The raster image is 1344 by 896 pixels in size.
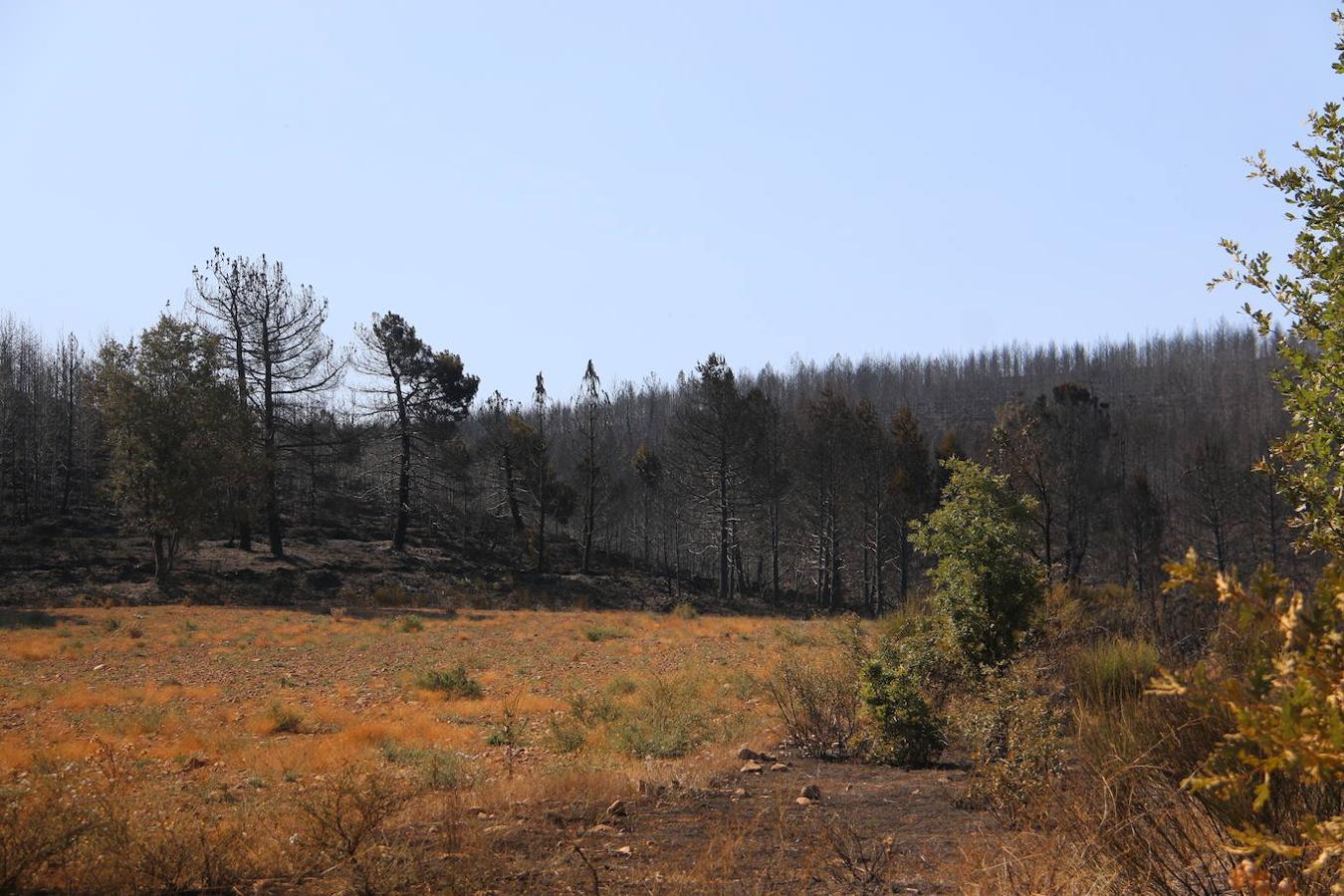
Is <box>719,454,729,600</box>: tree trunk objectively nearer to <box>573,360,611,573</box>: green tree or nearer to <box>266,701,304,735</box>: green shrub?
<box>573,360,611,573</box>: green tree

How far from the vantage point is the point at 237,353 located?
1435 inches

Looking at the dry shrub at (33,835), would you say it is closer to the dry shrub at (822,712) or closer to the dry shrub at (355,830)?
the dry shrub at (355,830)

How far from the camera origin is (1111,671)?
31.0 ft

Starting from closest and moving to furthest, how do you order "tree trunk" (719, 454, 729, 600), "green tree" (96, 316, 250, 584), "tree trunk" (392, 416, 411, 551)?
"green tree" (96, 316, 250, 584)
"tree trunk" (392, 416, 411, 551)
"tree trunk" (719, 454, 729, 600)

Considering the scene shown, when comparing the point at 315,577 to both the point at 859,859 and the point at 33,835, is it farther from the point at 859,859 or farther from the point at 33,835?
the point at 859,859

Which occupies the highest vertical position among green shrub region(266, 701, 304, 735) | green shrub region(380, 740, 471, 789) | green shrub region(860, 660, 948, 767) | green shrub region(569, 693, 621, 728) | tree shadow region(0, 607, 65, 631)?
green shrub region(860, 660, 948, 767)

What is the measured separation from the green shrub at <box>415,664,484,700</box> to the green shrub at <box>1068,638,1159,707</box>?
30.3 feet

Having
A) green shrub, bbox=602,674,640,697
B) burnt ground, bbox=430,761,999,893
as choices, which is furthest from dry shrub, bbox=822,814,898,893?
green shrub, bbox=602,674,640,697

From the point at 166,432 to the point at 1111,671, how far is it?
29.0 metres

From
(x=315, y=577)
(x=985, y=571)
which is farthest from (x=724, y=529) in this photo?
(x=985, y=571)

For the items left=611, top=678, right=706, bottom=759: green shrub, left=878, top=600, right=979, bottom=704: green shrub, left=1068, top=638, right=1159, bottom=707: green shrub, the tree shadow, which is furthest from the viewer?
the tree shadow

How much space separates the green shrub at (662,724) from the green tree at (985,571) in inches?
134

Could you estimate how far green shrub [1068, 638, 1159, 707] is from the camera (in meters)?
8.98

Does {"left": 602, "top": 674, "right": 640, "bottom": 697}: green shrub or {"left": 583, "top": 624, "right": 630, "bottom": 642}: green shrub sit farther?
{"left": 583, "top": 624, "right": 630, "bottom": 642}: green shrub
